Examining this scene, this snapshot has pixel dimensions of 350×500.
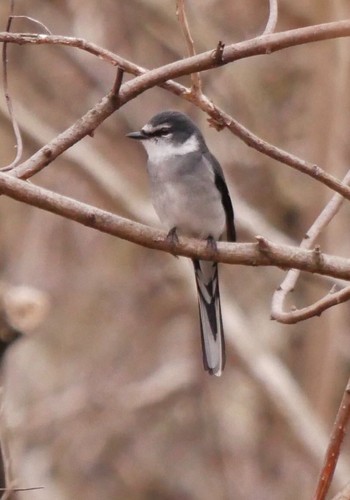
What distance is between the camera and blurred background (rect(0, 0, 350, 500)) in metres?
7.66

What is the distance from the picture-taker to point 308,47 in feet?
26.7

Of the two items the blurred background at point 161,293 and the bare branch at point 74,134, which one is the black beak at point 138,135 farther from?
the blurred background at point 161,293

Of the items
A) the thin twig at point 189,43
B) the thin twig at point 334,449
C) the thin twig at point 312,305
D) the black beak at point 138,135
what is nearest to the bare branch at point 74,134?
the thin twig at point 189,43

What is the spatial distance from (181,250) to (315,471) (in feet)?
17.4

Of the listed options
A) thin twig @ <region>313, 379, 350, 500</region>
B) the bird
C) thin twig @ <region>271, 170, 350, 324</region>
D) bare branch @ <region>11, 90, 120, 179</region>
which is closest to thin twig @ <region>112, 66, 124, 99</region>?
bare branch @ <region>11, 90, 120, 179</region>

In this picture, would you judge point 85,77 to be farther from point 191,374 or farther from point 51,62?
point 191,374

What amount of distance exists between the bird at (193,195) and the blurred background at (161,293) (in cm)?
208

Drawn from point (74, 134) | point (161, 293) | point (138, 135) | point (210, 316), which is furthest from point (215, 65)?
point (161, 293)

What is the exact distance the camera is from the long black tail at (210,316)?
15.4 feet

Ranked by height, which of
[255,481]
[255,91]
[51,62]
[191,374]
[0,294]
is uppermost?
[51,62]

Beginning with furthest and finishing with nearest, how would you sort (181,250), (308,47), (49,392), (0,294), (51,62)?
(49,392)
(51,62)
(308,47)
(0,294)
(181,250)

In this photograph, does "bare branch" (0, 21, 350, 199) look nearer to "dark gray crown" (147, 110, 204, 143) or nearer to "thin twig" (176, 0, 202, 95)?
"thin twig" (176, 0, 202, 95)

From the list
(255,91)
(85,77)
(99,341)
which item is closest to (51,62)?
(85,77)

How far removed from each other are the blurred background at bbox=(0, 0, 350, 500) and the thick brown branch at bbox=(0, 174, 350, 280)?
3616 mm
